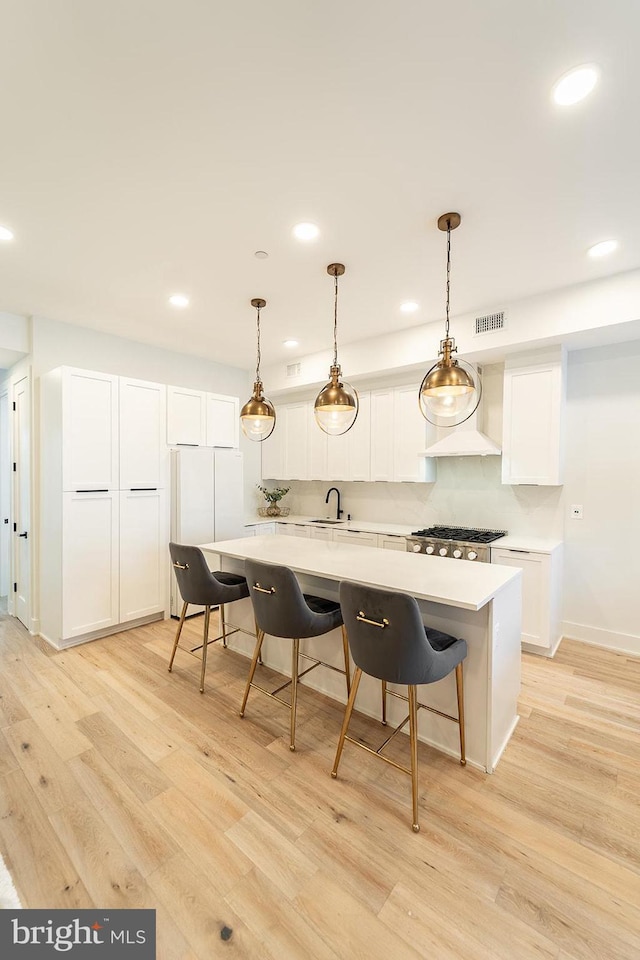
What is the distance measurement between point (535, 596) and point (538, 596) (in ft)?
0.07

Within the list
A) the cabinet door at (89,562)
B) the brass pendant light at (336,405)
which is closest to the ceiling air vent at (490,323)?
the brass pendant light at (336,405)

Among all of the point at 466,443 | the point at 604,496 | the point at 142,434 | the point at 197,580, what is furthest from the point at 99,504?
the point at 604,496

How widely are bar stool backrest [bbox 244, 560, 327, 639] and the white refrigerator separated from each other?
2090mm

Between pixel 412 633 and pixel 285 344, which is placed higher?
pixel 285 344

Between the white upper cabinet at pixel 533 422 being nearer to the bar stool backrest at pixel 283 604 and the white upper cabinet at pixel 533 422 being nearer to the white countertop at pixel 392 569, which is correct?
the white countertop at pixel 392 569

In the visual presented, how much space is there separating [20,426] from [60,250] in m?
2.07

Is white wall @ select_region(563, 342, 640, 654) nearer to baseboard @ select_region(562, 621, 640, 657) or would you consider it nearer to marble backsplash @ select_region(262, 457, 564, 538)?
baseboard @ select_region(562, 621, 640, 657)

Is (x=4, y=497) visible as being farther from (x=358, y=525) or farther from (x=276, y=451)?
(x=358, y=525)

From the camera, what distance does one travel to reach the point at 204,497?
4.30 meters

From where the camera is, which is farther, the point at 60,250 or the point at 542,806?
the point at 60,250

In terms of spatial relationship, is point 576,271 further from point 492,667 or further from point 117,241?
point 117,241

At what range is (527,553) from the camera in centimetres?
334

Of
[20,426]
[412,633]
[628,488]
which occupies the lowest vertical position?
[412,633]

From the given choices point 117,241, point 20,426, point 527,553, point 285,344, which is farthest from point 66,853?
point 285,344
